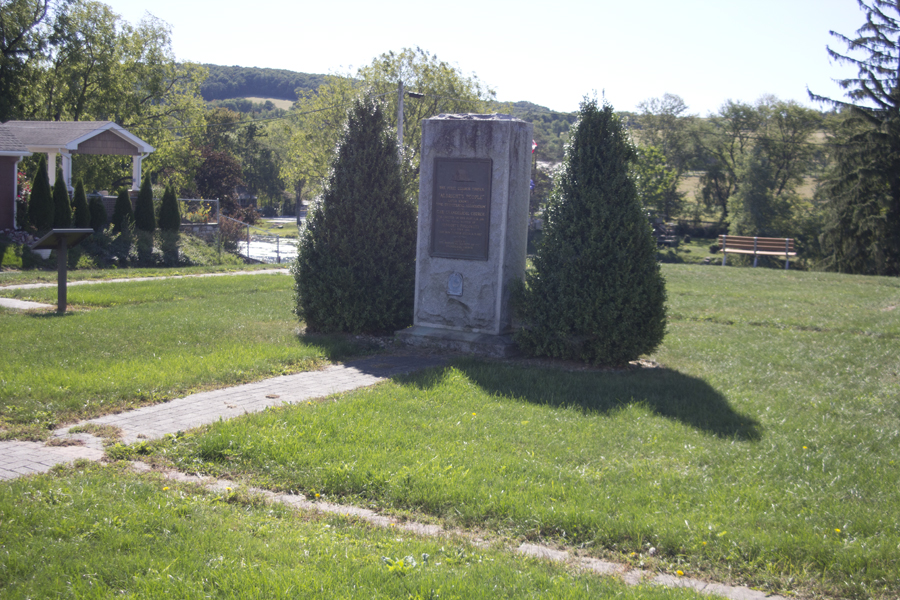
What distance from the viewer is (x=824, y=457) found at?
207 inches

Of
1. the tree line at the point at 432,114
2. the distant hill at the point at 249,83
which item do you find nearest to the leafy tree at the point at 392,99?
the tree line at the point at 432,114

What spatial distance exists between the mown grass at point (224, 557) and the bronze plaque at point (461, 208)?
561cm

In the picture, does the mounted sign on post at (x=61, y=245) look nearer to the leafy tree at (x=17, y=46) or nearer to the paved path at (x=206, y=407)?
the paved path at (x=206, y=407)

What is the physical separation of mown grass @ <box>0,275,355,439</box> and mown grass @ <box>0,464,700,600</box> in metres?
1.90

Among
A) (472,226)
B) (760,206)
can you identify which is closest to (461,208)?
(472,226)

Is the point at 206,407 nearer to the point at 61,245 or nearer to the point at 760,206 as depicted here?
the point at 61,245

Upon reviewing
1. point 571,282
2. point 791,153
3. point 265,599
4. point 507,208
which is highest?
point 791,153

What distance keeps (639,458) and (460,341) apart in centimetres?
428

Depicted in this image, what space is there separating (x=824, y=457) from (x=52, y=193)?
2242cm

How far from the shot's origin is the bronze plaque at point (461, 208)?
A: 9234mm

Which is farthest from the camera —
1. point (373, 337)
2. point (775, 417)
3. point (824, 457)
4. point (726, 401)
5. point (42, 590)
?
point (373, 337)

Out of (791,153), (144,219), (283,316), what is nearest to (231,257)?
(144,219)

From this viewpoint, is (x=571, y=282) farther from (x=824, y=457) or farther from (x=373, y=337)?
(x=824, y=457)

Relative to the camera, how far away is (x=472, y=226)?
9.30 meters
